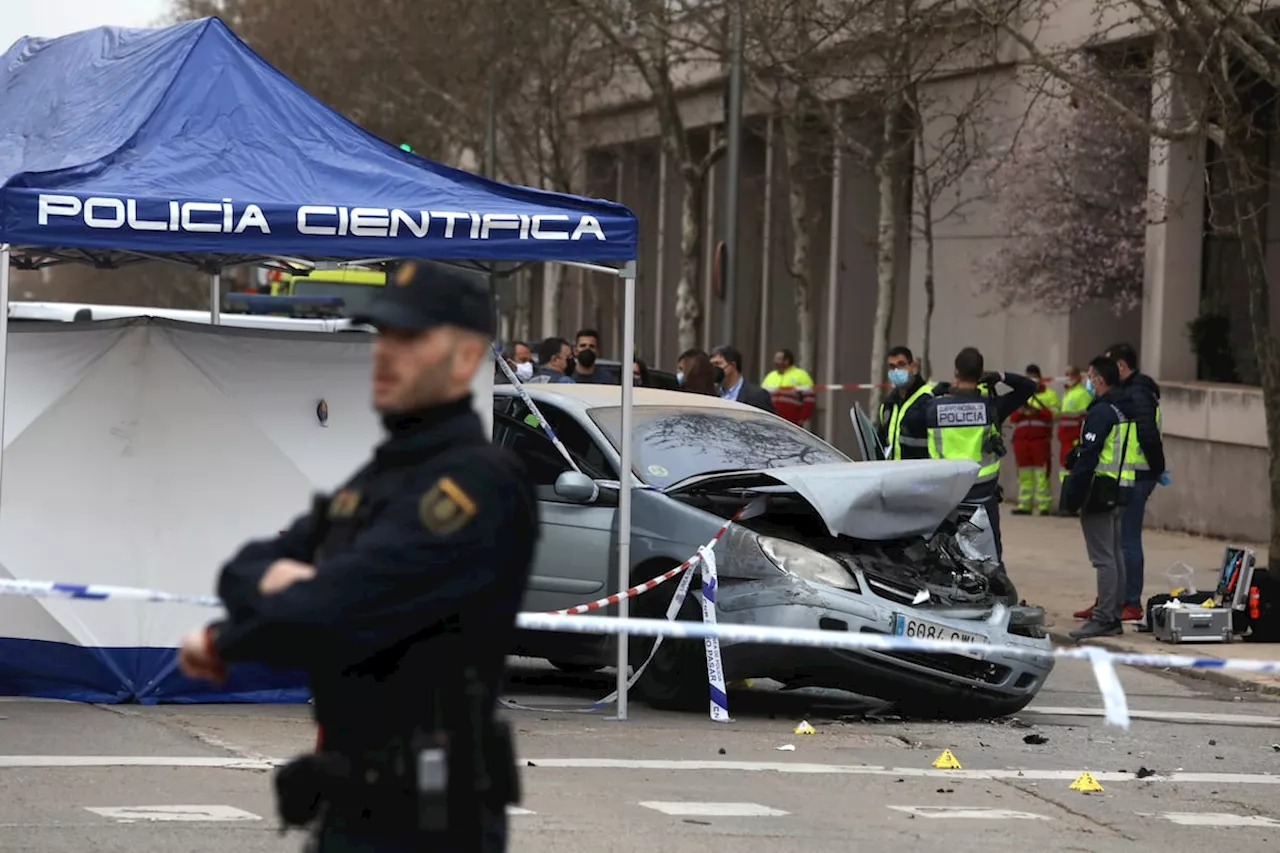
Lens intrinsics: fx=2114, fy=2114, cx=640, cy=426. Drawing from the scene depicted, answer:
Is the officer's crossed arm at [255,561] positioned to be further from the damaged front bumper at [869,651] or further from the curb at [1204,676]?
the curb at [1204,676]

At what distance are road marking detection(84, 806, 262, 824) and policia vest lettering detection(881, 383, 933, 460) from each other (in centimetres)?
766

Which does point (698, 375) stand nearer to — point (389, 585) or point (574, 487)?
point (574, 487)

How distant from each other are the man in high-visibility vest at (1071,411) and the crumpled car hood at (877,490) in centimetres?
1384

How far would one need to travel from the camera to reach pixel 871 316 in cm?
3562

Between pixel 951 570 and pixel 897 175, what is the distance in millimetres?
20663

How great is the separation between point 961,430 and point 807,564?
4.27m

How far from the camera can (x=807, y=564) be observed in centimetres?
1023

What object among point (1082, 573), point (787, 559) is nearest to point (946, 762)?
point (787, 559)

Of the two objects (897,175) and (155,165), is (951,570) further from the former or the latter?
(897,175)

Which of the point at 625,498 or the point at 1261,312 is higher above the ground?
the point at 1261,312

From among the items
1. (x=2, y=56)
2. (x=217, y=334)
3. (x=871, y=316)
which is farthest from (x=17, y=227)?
(x=871, y=316)

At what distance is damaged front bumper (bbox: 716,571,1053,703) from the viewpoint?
998 cm

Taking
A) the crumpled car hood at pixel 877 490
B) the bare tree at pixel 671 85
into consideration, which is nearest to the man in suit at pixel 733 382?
the crumpled car hood at pixel 877 490

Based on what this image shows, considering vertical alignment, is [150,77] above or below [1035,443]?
above
